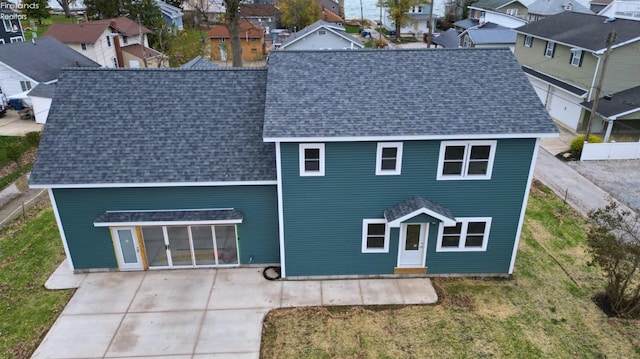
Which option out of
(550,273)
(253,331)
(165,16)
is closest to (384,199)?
(253,331)

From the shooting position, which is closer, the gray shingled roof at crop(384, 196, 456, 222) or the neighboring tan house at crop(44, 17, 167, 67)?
the gray shingled roof at crop(384, 196, 456, 222)

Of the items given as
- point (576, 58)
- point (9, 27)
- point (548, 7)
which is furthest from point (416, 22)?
point (9, 27)

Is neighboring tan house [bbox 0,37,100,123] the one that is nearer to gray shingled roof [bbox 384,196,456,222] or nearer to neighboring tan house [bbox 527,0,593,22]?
gray shingled roof [bbox 384,196,456,222]

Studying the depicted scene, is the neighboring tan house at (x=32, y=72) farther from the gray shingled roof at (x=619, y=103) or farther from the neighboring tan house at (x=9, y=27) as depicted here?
the gray shingled roof at (x=619, y=103)

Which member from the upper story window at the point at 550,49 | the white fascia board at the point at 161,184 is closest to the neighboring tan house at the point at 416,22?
the upper story window at the point at 550,49

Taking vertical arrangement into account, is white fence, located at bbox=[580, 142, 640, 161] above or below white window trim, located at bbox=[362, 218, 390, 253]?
below

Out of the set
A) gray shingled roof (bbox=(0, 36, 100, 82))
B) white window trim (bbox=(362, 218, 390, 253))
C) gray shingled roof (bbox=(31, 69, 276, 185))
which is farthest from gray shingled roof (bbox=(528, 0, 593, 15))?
gray shingled roof (bbox=(0, 36, 100, 82))

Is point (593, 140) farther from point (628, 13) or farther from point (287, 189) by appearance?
point (628, 13)
